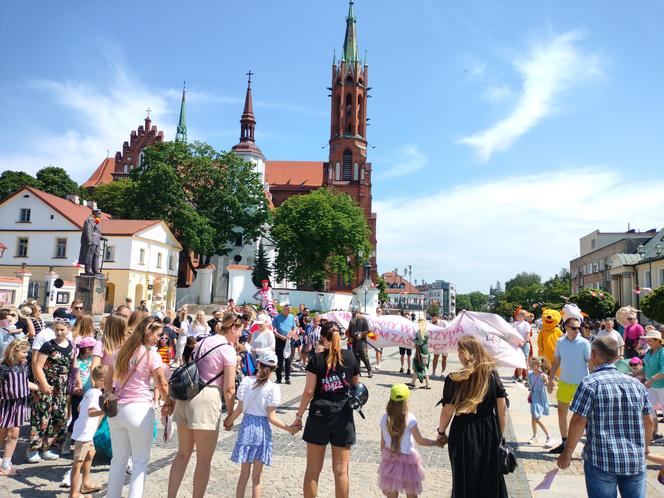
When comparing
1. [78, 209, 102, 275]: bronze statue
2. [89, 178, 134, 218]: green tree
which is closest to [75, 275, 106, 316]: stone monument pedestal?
[78, 209, 102, 275]: bronze statue

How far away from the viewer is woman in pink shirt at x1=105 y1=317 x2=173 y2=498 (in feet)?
15.1

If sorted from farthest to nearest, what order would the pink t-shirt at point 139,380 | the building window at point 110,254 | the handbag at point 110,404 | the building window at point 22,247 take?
the building window at point 110,254
the building window at point 22,247
the pink t-shirt at point 139,380
the handbag at point 110,404

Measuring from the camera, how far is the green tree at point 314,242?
174 feet

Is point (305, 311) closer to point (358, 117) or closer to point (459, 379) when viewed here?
point (459, 379)

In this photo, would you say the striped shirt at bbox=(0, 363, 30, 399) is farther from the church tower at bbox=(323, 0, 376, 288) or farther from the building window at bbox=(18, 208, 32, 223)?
the church tower at bbox=(323, 0, 376, 288)

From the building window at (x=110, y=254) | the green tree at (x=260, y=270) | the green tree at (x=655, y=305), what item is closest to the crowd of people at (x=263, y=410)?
the green tree at (x=655, y=305)

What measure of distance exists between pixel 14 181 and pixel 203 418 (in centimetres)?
6286

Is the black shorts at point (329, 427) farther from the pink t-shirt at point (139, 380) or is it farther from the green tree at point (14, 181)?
the green tree at point (14, 181)

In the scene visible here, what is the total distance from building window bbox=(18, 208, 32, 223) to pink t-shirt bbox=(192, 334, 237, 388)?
44.4 metres

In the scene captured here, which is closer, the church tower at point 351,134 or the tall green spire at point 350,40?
the church tower at point 351,134

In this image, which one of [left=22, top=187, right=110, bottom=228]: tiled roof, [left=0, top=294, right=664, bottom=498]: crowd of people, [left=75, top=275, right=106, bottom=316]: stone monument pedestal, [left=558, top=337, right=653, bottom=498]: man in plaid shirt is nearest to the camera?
[left=558, top=337, right=653, bottom=498]: man in plaid shirt

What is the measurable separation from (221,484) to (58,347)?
287cm

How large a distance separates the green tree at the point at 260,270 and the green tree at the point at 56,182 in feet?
80.4

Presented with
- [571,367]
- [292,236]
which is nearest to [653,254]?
[292,236]
